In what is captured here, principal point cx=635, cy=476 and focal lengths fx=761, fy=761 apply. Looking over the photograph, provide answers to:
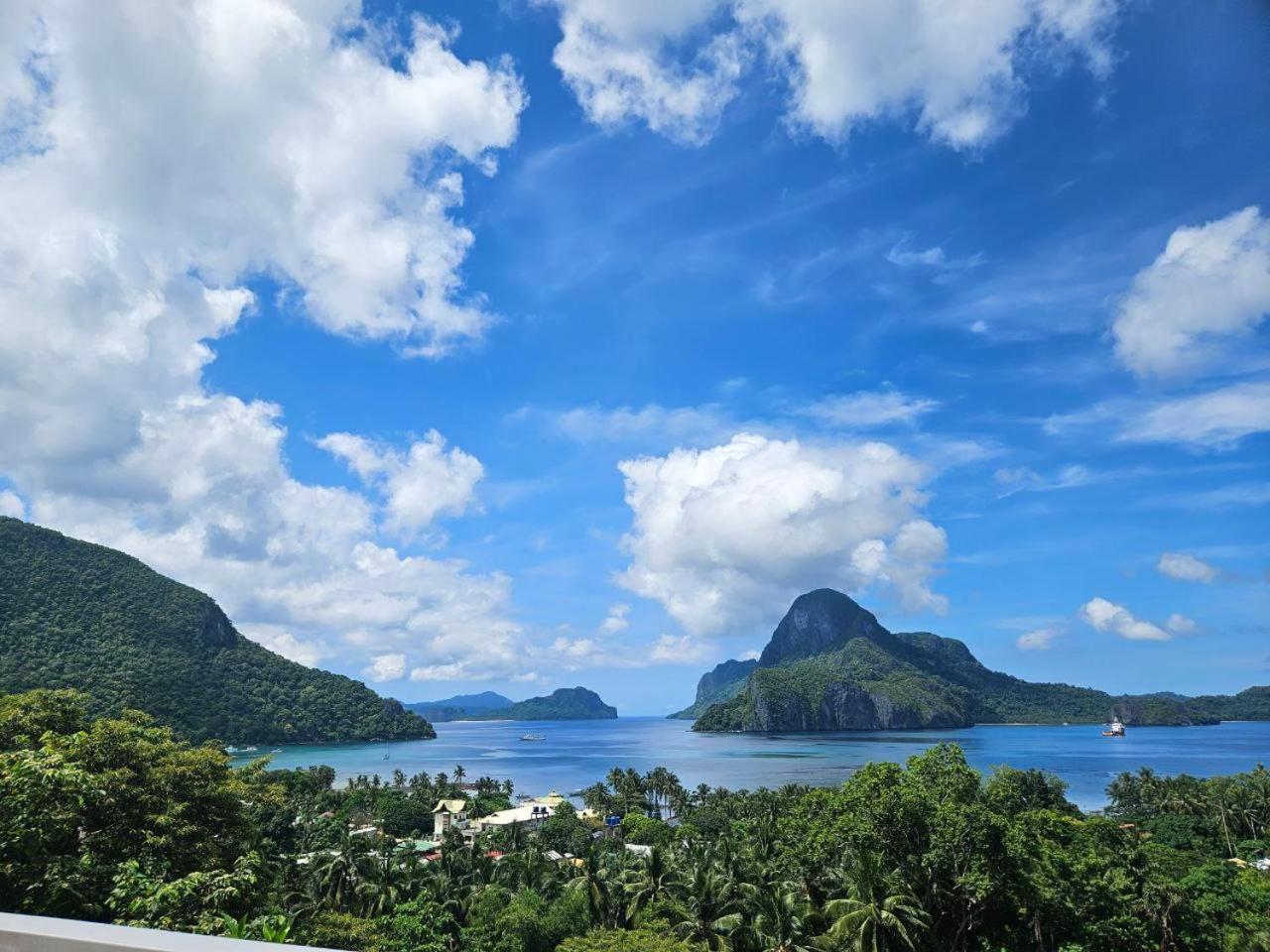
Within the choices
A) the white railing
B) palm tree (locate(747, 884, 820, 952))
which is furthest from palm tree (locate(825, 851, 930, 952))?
the white railing

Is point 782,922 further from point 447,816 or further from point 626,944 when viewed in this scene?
point 447,816

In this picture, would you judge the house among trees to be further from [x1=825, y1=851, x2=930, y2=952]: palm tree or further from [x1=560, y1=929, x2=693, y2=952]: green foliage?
[x1=825, y1=851, x2=930, y2=952]: palm tree

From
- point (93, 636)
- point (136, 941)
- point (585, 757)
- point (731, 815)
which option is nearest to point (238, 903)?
point (136, 941)

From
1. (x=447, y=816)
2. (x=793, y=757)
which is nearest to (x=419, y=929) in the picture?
(x=447, y=816)

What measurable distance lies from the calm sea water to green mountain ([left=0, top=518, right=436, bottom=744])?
7.60 m

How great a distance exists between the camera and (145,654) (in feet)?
354

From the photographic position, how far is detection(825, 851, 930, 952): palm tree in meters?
17.5

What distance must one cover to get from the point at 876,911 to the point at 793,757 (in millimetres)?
101095

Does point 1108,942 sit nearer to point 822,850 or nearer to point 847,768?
point 822,850

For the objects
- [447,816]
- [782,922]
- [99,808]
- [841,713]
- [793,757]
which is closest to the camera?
[99,808]

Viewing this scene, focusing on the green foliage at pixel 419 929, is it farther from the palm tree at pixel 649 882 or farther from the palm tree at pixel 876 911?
the palm tree at pixel 876 911

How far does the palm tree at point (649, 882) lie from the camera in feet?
80.8

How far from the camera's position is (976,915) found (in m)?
18.9

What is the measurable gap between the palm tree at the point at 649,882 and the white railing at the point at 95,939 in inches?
964
